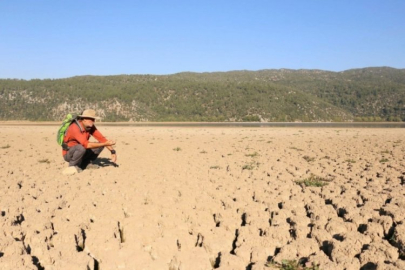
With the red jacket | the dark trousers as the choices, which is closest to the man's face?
the red jacket

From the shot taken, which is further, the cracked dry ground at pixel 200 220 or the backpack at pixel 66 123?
the backpack at pixel 66 123

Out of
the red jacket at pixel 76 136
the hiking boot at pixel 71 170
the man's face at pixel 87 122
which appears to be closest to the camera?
the red jacket at pixel 76 136

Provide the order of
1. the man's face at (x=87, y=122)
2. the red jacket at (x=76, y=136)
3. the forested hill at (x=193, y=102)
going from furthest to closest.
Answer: the forested hill at (x=193, y=102)
the man's face at (x=87, y=122)
the red jacket at (x=76, y=136)

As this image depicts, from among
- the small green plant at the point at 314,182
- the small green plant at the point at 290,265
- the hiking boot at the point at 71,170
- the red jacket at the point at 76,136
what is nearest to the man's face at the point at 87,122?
the red jacket at the point at 76,136

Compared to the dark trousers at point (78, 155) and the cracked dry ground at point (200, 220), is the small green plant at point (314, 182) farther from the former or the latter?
the dark trousers at point (78, 155)

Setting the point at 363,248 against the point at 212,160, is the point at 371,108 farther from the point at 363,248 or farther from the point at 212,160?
the point at 363,248

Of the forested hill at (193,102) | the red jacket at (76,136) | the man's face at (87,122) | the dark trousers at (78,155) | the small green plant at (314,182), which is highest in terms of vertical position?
the forested hill at (193,102)

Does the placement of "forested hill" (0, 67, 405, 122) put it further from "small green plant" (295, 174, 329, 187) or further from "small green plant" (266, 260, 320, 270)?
"small green plant" (266, 260, 320, 270)

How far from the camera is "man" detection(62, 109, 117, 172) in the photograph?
7.54 metres

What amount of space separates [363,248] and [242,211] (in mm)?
1773

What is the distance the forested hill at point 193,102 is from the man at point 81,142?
186 ft

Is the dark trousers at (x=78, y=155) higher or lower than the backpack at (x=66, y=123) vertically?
lower

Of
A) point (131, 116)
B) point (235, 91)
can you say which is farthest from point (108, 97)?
point (235, 91)

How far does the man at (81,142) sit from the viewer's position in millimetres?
7541
